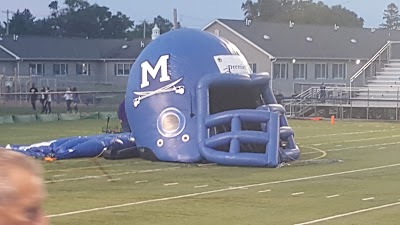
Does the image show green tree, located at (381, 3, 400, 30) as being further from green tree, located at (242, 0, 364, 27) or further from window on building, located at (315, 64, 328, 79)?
window on building, located at (315, 64, 328, 79)

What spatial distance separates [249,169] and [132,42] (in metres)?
55.5

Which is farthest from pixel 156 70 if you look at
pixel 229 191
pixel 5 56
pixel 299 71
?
pixel 5 56

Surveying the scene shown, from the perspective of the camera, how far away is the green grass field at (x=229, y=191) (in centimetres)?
1152

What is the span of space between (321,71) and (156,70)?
41000 mm

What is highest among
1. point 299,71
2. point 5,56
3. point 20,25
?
point 20,25

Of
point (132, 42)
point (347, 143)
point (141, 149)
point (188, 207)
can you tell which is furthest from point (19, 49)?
point (188, 207)

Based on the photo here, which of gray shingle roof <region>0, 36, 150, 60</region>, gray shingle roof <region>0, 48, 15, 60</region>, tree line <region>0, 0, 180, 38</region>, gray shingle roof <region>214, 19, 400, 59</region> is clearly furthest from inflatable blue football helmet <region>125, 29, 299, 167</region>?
tree line <region>0, 0, 180, 38</region>

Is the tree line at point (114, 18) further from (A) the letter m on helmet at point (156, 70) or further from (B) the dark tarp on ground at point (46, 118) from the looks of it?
(A) the letter m on helmet at point (156, 70)

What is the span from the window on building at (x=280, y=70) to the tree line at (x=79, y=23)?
132 ft

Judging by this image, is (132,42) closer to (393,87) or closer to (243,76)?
(393,87)

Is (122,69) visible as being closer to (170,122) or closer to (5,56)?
(5,56)

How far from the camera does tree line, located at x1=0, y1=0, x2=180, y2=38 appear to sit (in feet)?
315

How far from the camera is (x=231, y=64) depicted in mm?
19438

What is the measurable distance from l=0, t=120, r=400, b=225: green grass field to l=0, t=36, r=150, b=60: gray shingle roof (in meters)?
45.4
